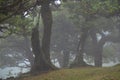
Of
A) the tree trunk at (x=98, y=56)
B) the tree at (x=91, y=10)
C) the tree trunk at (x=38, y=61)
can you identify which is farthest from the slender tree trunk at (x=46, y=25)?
the tree trunk at (x=98, y=56)

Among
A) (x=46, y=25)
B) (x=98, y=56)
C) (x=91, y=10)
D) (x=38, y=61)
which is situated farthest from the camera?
(x=98, y=56)

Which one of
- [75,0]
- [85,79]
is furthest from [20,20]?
[75,0]

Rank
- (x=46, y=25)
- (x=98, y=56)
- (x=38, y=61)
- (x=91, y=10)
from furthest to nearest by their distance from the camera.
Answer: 1. (x=98, y=56)
2. (x=46, y=25)
3. (x=38, y=61)
4. (x=91, y=10)

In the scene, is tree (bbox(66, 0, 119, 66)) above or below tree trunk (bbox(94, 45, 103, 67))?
above

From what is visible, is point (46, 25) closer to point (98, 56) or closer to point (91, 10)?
point (91, 10)

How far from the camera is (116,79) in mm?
15719

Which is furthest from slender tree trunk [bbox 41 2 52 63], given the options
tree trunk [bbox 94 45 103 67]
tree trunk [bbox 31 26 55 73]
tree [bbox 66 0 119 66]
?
tree trunk [bbox 94 45 103 67]

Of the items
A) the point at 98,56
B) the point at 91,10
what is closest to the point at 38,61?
the point at 91,10

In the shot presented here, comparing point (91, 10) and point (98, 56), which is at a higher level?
point (91, 10)

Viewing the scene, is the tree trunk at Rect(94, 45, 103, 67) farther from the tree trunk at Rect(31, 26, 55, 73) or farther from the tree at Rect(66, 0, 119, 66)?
the tree trunk at Rect(31, 26, 55, 73)

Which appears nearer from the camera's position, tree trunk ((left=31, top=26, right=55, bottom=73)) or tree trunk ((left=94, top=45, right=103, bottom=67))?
tree trunk ((left=31, top=26, right=55, bottom=73))

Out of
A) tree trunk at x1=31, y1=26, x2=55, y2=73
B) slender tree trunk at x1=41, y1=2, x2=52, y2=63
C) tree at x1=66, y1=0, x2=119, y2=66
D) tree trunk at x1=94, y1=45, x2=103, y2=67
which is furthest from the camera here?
tree trunk at x1=94, y1=45, x2=103, y2=67

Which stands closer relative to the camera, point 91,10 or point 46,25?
point 91,10

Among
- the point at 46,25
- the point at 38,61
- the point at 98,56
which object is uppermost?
the point at 46,25
